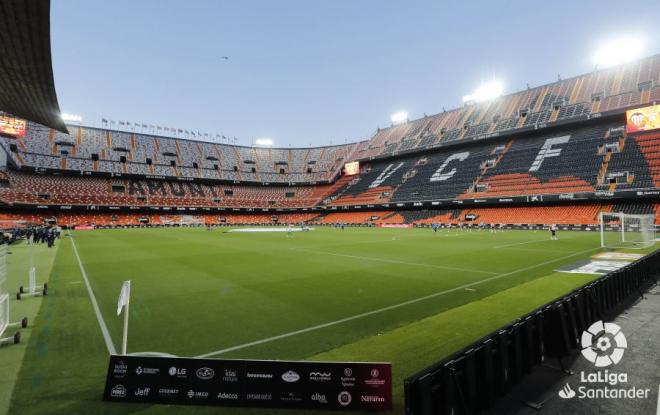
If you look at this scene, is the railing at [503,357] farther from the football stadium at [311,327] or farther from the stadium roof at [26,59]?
the stadium roof at [26,59]

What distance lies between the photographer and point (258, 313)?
8422 mm

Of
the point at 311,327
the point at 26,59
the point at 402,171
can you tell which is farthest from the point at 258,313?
the point at 402,171

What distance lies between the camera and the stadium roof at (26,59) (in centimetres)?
530

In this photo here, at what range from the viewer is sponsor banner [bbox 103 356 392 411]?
4.21 m

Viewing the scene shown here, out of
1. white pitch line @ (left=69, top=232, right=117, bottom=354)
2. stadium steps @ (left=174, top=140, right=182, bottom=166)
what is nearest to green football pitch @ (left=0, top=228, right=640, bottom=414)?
white pitch line @ (left=69, top=232, right=117, bottom=354)

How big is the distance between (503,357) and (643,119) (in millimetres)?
55922

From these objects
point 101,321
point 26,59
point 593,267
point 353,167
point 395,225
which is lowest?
point 395,225

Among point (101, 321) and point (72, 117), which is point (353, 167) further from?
point (101, 321)

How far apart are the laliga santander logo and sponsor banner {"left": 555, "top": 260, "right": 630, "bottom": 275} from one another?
7.43m

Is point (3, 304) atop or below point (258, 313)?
atop

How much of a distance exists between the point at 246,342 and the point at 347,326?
2245mm

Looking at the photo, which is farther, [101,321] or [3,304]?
[101,321]

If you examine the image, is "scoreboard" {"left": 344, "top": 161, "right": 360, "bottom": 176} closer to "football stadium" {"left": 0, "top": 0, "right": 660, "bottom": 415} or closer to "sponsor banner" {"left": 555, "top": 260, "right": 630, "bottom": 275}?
"football stadium" {"left": 0, "top": 0, "right": 660, "bottom": 415}

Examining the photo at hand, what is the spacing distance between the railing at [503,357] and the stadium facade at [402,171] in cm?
4275
